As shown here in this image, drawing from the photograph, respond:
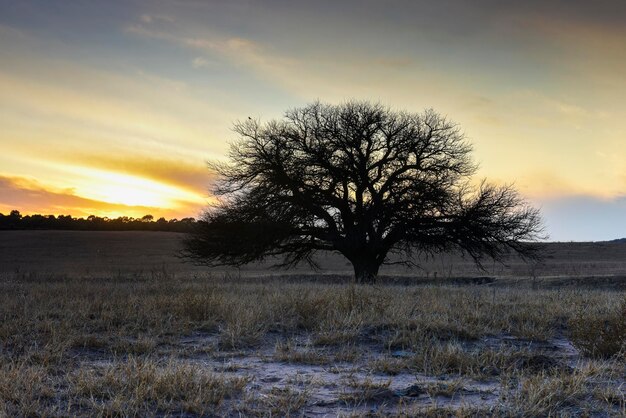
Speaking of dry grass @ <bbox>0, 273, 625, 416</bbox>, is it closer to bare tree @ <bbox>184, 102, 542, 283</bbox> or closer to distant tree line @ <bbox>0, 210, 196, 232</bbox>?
bare tree @ <bbox>184, 102, 542, 283</bbox>

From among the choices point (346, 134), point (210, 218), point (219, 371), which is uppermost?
point (346, 134)

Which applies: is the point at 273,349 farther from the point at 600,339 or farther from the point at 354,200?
the point at 354,200

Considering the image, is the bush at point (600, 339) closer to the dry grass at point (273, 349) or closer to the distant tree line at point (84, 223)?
the dry grass at point (273, 349)

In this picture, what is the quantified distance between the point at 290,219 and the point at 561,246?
55822 mm

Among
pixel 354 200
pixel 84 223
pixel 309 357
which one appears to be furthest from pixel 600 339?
pixel 84 223

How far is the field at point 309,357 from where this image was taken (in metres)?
4.42

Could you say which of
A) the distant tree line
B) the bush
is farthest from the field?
the distant tree line

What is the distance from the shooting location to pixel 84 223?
80.5 metres

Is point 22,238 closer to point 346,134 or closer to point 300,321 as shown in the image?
point 346,134

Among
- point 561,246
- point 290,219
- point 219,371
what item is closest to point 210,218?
point 290,219

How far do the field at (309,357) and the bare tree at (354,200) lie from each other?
13.6 metres

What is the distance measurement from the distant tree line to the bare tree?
50229mm

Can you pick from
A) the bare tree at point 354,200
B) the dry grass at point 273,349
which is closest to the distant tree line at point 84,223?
the bare tree at point 354,200

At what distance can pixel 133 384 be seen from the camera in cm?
468
